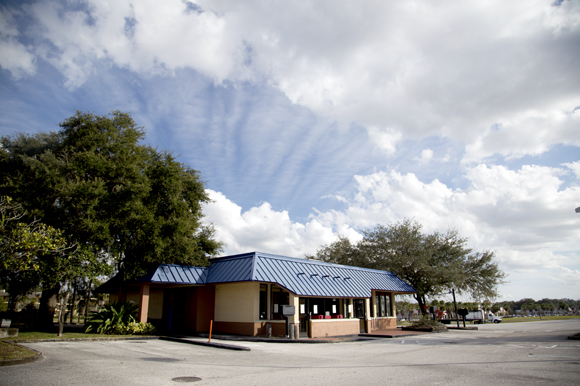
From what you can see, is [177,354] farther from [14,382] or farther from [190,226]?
[190,226]

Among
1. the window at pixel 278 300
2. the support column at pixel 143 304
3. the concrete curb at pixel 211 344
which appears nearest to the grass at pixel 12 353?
the concrete curb at pixel 211 344

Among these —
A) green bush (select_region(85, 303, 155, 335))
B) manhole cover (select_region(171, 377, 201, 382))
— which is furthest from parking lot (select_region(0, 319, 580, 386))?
green bush (select_region(85, 303, 155, 335))

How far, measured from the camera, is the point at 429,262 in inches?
1453

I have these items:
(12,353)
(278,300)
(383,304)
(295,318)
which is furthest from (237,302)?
(383,304)

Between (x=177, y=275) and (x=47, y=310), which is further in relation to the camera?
(x=47, y=310)

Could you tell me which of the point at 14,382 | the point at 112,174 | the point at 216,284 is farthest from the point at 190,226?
the point at 14,382

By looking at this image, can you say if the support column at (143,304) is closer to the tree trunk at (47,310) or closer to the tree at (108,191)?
the tree at (108,191)

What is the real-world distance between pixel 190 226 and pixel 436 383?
62.0 ft

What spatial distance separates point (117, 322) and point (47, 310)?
752 centimetres

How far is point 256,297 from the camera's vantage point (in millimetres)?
20875

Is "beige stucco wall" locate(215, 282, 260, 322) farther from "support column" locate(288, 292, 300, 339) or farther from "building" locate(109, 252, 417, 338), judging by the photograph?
"support column" locate(288, 292, 300, 339)

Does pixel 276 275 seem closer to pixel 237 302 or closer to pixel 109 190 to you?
pixel 237 302

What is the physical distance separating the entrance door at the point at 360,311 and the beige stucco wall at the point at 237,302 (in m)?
8.77

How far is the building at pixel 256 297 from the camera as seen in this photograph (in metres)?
20.9
